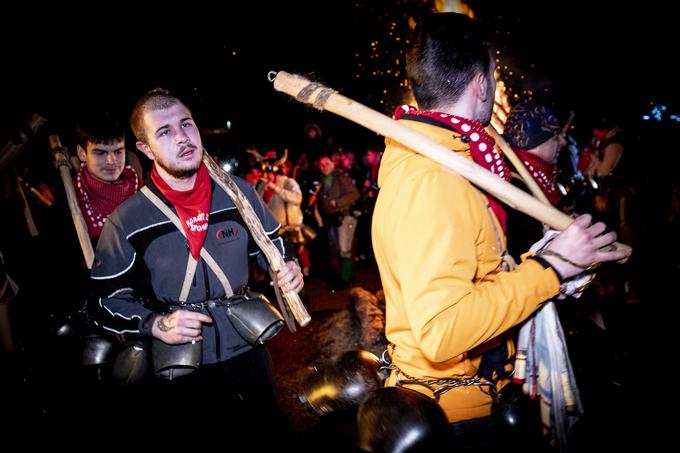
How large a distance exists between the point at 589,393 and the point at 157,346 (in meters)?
2.42

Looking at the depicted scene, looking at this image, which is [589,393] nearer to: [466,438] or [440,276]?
[466,438]

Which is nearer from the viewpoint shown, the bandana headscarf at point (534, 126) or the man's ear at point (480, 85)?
the man's ear at point (480, 85)

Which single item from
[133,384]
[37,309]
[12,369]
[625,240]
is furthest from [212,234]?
[625,240]

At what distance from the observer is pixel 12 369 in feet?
13.7

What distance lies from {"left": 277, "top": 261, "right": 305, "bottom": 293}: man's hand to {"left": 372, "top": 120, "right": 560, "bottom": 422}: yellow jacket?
3.17ft

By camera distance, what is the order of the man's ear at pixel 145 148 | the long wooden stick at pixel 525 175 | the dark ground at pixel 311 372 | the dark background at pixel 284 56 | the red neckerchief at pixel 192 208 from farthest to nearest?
1. the dark background at pixel 284 56
2. the man's ear at pixel 145 148
3. the red neckerchief at pixel 192 208
4. the long wooden stick at pixel 525 175
5. the dark ground at pixel 311 372

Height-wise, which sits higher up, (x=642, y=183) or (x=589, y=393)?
(x=642, y=183)

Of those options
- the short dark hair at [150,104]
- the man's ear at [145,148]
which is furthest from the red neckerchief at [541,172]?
the man's ear at [145,148]

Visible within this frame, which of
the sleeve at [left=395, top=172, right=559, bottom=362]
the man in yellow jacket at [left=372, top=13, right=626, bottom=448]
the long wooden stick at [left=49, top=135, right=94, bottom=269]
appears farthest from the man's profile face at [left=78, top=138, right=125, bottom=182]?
the sleeve at [left=395, top=172, right=559, bottom=362]

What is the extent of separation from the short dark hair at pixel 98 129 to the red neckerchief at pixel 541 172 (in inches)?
147

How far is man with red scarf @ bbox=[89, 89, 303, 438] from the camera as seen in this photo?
226cm

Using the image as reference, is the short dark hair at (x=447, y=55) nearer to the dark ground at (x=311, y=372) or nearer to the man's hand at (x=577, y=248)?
the man's hand at (x=577, y=248)

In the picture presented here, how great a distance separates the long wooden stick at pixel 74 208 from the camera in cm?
281

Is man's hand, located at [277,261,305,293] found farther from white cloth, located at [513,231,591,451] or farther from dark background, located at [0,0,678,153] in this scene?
white cloth, located at [513,231,591,451]
